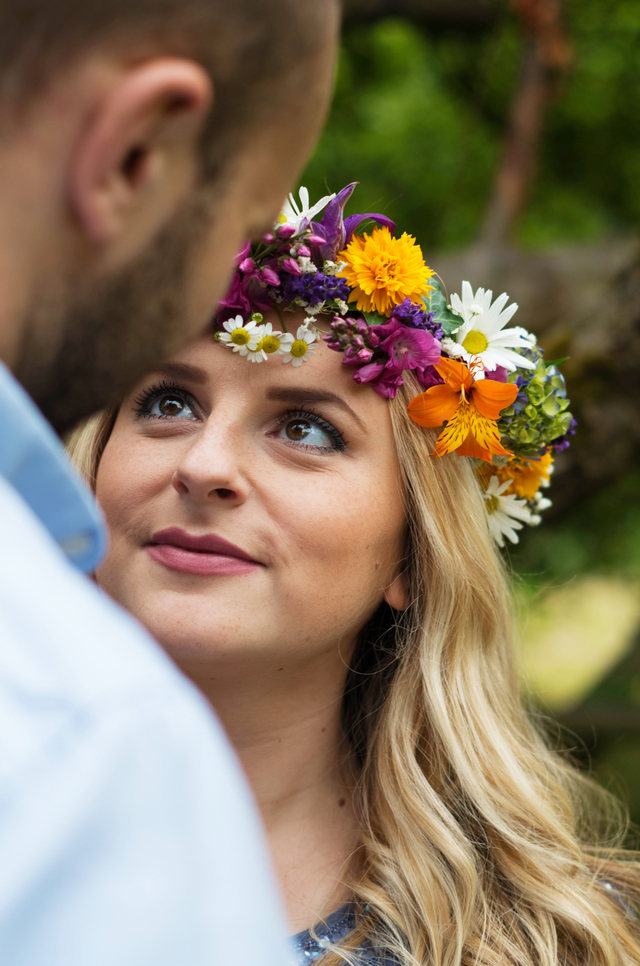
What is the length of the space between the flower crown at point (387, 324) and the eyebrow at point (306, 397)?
0.25 feet

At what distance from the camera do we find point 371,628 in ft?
8.73

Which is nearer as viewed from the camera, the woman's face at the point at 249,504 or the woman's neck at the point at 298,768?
the woman's face at the point at 249,504

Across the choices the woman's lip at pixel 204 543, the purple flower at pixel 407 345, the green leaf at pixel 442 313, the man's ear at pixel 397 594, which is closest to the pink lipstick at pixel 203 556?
the woman's lip at pixel 204 543

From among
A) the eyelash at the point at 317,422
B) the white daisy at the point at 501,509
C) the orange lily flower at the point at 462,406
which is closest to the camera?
the eyelash at the point at 317,422

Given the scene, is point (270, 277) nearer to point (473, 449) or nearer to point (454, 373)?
point (454, 373)

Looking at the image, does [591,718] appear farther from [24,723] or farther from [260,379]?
[24,723]

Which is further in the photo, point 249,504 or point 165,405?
point 165,405

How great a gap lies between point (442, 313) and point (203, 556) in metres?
0.97

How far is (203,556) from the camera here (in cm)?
204

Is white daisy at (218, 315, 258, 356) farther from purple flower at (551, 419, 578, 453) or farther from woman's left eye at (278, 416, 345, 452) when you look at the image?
purple flower at (551, 419, 578, 453)

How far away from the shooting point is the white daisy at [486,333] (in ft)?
7.92

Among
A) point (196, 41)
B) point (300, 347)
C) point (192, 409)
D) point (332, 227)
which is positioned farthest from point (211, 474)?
point (196, 41)

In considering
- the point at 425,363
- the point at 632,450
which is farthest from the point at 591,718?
the point at 425,363

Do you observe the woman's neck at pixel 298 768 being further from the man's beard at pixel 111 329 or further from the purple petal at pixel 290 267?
the man's beard at pixel 111 329
